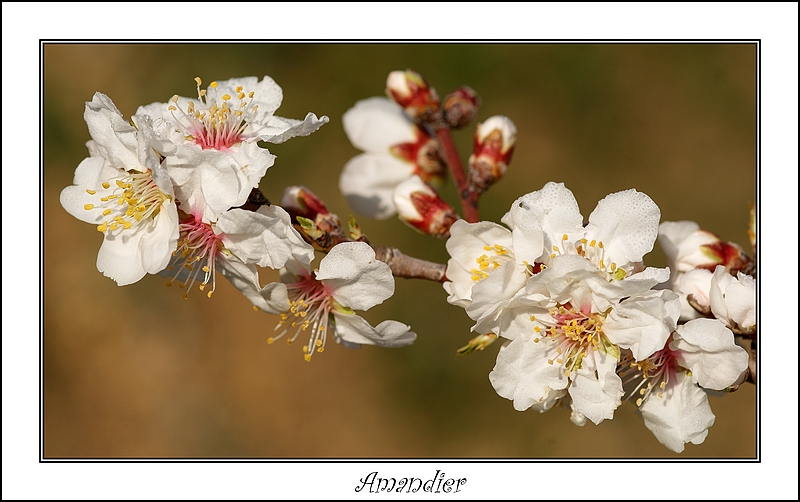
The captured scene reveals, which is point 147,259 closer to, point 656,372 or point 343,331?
point 343,331

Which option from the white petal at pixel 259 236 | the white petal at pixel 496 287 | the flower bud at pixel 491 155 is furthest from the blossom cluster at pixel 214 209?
the flower bud at pixel 491 155

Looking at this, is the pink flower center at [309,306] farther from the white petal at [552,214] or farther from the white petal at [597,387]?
the white petal at [597,387]

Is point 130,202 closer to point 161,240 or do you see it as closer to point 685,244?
point 161,240

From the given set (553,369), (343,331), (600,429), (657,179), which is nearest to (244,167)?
(343,331)

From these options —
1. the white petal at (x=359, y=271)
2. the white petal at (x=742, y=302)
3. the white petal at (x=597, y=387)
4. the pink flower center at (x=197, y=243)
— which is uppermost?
the pink flower center at (x=197, y=243)

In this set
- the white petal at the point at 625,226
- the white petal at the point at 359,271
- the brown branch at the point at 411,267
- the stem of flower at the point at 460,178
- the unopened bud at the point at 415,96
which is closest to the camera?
the white petal at the point at 625,226
